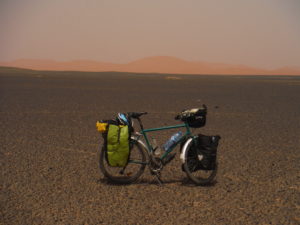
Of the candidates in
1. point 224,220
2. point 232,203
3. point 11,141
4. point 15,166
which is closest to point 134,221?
point 224,220

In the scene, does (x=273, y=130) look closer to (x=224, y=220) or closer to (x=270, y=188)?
(x=270, y=188)

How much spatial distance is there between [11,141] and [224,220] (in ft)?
23.4

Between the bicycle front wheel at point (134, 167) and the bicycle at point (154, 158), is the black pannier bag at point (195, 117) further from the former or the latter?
the bicycle front wheel at point (134, 167)

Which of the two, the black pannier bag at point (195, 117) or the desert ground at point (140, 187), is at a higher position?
the black pannier bag at point (195, 117)

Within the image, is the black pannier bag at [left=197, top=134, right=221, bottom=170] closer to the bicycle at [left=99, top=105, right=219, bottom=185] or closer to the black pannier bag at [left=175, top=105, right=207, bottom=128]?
the bicycle at [left=99, top=105, right=219, bottom=185]

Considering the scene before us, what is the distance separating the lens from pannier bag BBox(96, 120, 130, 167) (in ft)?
22.0

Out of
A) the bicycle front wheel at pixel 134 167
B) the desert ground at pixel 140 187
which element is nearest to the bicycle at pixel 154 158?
the bicycle front wheel at pixel 134 167

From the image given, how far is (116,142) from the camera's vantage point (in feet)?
22.1

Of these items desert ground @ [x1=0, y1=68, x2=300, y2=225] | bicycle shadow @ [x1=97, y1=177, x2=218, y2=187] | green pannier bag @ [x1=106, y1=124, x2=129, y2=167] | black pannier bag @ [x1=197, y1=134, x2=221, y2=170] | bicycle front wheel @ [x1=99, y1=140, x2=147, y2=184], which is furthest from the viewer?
bicycle shadow @ [x1=97, y1=177, x2=218, y2=187]

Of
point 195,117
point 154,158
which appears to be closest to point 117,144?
point 154,158

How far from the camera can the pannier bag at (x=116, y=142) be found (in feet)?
22.0

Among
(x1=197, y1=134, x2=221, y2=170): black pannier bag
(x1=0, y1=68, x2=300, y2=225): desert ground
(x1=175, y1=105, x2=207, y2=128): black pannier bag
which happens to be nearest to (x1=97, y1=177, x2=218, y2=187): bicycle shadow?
(x1=0, y1=68, x2=300, y2=225): desert ground

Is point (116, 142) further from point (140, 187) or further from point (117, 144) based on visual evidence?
point (140, 187)

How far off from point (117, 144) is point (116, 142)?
0.12 ft
